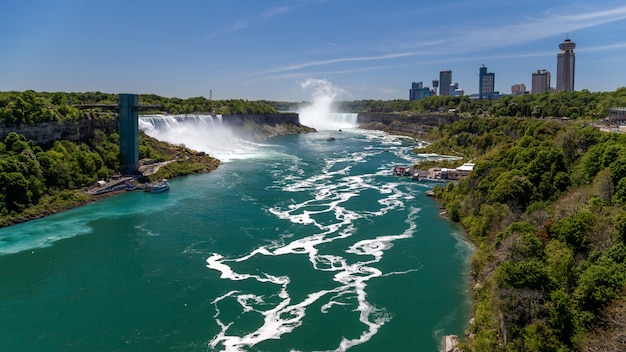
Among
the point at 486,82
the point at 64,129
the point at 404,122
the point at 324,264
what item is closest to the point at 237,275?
the point at 324,264

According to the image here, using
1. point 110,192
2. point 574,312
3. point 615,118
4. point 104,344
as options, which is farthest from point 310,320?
point 615,118

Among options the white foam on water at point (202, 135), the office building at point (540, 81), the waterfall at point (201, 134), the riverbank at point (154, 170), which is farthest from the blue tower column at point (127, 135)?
the office building at point (540, 81)

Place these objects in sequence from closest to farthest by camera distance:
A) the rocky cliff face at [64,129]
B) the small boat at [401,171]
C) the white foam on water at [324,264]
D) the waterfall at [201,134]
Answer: the white foam on water at [324,264], the rocky cliff face at [64,129], the small boat at [401,171], the waterfall at [201,134]

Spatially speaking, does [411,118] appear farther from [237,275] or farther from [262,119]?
[237,275]

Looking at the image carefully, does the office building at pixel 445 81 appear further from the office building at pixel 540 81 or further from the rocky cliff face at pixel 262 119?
the rocky cliff face at pixel 262 119

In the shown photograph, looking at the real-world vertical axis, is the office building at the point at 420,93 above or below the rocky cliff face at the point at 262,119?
above

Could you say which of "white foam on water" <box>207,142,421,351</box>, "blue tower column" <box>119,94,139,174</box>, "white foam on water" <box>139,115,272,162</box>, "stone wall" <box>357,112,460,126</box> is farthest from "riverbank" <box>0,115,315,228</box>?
"stone wall" <box>357,112,460,126</box>
